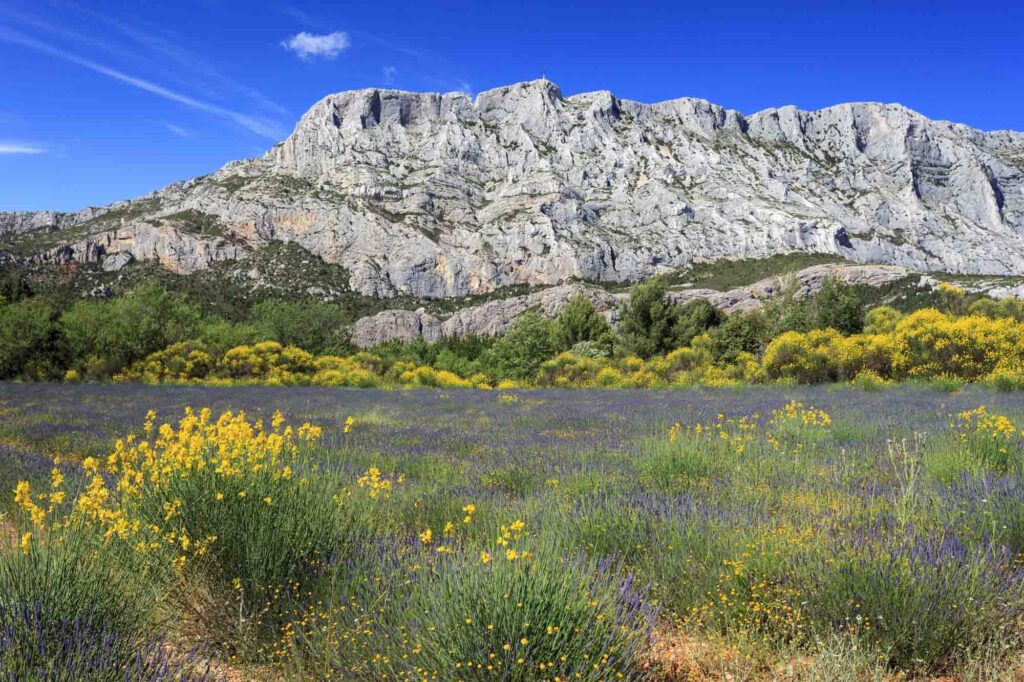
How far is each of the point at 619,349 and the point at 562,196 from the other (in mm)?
93856

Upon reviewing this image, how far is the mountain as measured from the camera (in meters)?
118

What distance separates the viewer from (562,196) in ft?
411

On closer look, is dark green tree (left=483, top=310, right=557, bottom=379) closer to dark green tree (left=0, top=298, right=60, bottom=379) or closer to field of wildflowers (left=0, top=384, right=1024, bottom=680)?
dark green tree (left=0, top=298, right=60, bottom=379)

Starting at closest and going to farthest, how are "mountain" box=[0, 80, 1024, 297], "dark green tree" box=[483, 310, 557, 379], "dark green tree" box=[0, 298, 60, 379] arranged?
"dark green tree" box=[0, 298, 60, 379]
"dark green tree" box=[483, 310, 557, 379]
"mountain" box=[0, 80, 1024, 297]

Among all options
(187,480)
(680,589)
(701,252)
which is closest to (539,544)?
(680,589)

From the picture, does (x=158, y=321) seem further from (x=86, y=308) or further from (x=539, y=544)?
(x=539, y=544)

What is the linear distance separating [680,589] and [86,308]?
34557 mm

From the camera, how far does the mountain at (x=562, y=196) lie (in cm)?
11806

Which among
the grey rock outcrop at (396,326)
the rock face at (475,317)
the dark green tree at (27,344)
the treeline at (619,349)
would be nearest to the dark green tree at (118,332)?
the treeline at (619,349)

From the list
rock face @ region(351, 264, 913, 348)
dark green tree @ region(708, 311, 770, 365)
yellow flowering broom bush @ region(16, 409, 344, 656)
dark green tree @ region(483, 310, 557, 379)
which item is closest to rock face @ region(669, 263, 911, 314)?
rock face @ region(351, 264, 913, 348)

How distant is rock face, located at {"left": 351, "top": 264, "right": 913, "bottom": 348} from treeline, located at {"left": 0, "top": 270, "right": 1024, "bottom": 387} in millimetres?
53331

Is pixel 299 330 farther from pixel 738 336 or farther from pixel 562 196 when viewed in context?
pixel 562 196

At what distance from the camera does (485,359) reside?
39.6 meters

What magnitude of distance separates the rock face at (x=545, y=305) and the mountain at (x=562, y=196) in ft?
34.0
